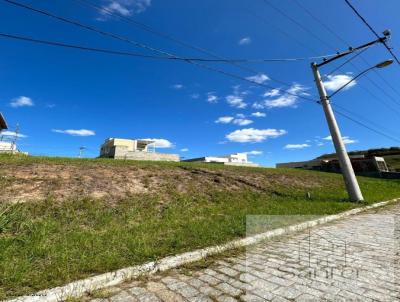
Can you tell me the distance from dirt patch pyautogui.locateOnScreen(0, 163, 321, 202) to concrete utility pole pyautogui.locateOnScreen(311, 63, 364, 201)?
324 centimetres

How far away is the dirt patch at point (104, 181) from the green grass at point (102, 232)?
47cm

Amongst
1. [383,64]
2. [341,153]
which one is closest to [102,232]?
[341,153]

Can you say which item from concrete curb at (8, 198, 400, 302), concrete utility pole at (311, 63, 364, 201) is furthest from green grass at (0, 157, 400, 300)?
concrete utility pole at (311, 63, 364, 201)

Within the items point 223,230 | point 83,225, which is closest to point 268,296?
point 223,230

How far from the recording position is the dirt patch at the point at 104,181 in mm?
7309

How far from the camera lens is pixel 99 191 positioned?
819 centimetres

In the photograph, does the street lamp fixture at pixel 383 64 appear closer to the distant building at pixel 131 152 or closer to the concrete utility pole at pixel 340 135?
the concrete utility pole at pixel 340 135

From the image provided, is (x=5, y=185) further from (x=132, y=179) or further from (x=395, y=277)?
(x=395, y=277)

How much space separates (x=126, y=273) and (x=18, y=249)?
80.1 inches

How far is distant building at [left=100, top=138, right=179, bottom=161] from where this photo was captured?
38.8 metres

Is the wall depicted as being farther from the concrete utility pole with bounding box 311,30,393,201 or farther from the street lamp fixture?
the street lamp fixture

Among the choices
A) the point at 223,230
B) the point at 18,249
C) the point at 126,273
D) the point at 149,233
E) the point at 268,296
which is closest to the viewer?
the point at 268,296

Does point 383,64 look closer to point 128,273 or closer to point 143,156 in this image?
point 128,273

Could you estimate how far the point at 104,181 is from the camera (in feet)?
29.8
